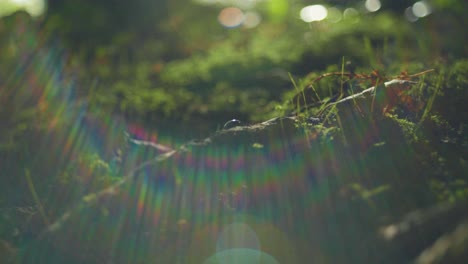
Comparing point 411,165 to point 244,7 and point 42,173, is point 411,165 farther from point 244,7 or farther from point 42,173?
point 244,7

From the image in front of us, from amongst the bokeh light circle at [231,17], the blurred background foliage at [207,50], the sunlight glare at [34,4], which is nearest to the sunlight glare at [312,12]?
the blurred background foliage at [207,50]

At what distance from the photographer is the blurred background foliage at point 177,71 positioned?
2.28 metres

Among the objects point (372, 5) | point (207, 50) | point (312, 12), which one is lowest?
point (207, 50)

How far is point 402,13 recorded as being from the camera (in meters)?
6.54

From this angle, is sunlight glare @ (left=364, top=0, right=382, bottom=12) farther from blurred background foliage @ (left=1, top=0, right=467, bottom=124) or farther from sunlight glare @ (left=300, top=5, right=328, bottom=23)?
sunlight glare @ (left=300, top=5, right=328, bottom=23)

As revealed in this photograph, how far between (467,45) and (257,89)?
1.79 meters

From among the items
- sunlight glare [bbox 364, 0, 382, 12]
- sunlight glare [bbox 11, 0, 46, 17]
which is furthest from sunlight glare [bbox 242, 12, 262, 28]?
sunlight glare [bbox 11, 0, 46, 17]

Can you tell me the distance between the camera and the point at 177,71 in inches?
170

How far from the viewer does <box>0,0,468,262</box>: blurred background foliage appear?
89.9 inches

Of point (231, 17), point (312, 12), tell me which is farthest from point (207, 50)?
point (312, 12)

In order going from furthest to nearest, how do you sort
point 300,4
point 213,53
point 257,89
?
point 300,4
point 213,53
point 257,89

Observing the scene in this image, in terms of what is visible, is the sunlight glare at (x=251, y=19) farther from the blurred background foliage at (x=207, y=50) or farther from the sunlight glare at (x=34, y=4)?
the sunlight glare at (x=34, y=4)

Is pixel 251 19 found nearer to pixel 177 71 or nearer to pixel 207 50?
pixel 207 50

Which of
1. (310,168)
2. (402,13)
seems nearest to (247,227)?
(310,168)
